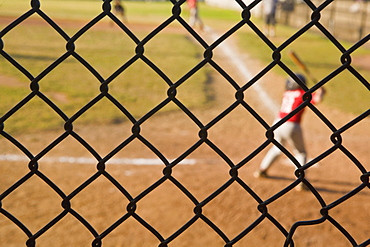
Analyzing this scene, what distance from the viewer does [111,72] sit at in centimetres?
1138

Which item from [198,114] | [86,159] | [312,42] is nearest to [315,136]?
[198,114]

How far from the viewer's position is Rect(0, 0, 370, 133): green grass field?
8.17 meters

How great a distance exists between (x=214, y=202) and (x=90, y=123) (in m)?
3.20

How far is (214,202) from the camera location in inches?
199

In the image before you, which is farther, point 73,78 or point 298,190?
point 73,78

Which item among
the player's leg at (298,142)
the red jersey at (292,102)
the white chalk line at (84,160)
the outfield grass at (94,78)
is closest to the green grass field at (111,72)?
the outfield grass at (94,78)

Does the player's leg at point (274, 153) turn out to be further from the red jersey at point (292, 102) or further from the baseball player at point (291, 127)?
the red jersey at point (292, 102)

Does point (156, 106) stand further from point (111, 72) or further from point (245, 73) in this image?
point (245, 73)

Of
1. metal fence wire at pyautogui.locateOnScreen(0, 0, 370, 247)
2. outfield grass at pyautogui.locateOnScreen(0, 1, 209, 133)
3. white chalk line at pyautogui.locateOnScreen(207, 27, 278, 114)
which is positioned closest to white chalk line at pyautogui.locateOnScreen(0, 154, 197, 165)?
outfield grass at pyautogui.locateOnScreen(0, 1, 209, 133)

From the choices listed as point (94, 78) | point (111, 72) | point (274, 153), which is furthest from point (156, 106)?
point (111, 72)

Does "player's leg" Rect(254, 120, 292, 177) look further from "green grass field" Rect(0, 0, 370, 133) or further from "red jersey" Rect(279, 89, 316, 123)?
"green grass field" Rect(0, 0, 370, 133)

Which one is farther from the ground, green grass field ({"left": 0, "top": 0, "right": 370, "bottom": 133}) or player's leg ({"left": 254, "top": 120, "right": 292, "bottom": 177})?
green grass field ({"left": 0, "top": 0, "right": 370, "bottom": 133})

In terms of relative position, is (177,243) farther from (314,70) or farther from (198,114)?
(314,70)

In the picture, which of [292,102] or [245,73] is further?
[245,73]
